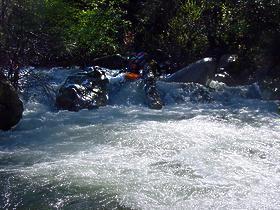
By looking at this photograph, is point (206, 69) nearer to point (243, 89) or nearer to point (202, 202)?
point (243, 89)

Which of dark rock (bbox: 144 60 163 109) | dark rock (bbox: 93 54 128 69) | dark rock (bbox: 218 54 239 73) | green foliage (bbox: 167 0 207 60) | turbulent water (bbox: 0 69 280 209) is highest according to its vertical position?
green foliage (bbox: 167 0 207 60)

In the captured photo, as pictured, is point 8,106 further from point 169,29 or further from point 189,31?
point 169,29

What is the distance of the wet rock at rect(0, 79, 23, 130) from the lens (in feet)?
A: 28.3

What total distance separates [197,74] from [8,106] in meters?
5.75

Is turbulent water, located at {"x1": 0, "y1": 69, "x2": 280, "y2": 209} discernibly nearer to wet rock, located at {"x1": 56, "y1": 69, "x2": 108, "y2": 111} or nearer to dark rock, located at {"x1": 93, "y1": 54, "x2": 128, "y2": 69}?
wet rock, located at {"x1": 56, "y1": 69, "x2": 108, "y2": 111}

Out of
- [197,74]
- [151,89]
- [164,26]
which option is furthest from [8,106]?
[164,26]

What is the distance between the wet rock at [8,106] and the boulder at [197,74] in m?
5.11

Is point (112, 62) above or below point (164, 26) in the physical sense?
below

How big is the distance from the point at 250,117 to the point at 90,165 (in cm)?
461

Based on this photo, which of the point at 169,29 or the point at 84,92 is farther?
the point at 169,29

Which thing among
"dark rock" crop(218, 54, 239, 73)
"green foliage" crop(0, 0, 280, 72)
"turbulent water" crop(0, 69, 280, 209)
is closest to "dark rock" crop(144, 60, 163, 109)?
"turbulent water" crop(0, 69, 280, 209)

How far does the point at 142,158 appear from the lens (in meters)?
7.25

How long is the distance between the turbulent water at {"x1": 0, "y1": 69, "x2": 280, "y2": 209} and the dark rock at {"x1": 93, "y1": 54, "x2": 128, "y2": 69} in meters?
3.04

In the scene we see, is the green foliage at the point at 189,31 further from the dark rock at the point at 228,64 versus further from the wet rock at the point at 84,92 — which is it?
the wet rock at the point at 84,92
